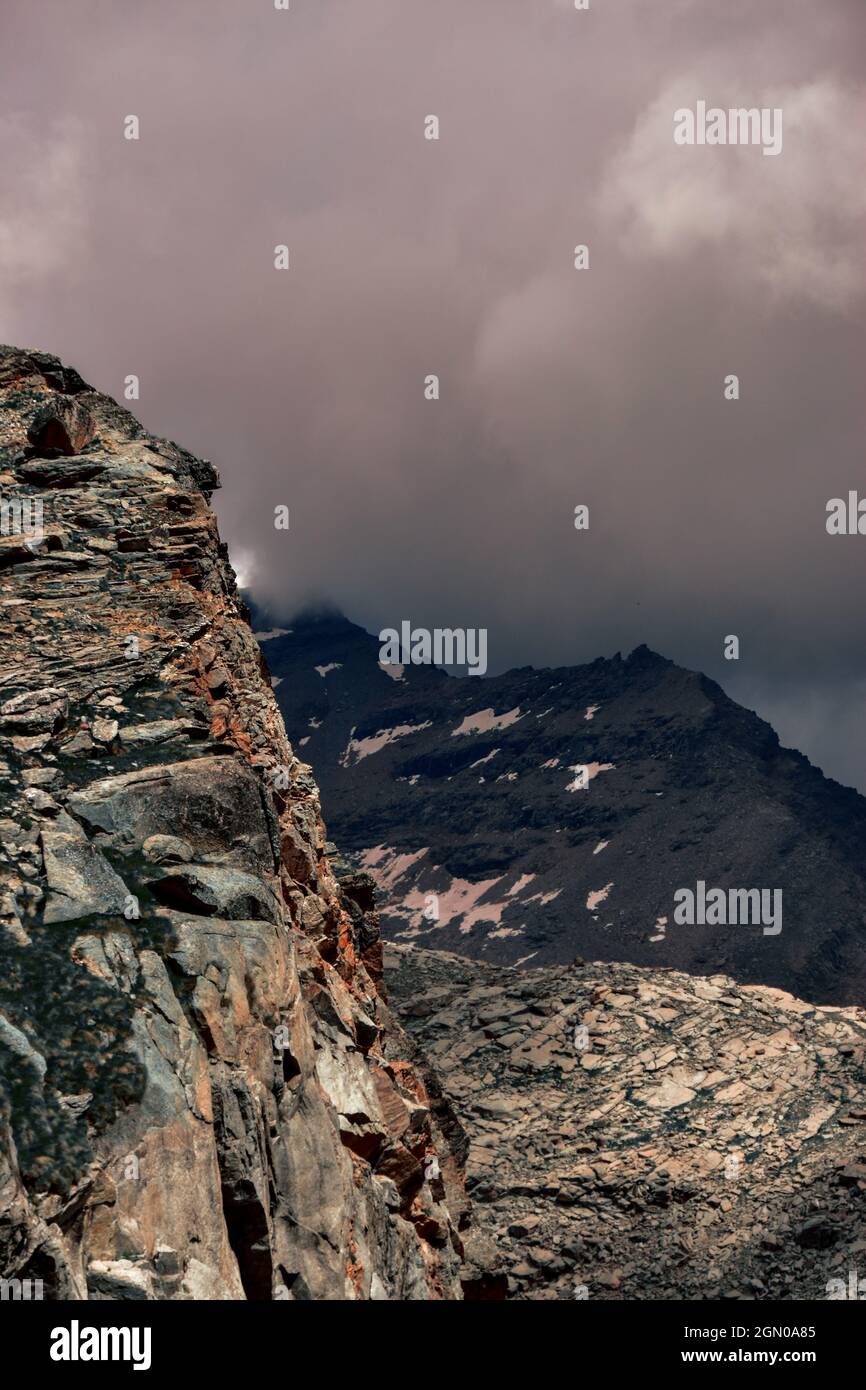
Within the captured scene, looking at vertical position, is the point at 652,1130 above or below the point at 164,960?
below

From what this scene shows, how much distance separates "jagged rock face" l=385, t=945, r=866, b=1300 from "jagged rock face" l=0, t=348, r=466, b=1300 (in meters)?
13.2

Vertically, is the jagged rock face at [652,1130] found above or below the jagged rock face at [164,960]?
below

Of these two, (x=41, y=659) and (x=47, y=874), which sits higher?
(x=41, y=659)

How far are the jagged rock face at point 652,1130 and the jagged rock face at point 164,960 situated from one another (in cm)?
1322

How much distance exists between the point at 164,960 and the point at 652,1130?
4631 cm

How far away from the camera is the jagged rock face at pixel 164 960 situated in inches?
500

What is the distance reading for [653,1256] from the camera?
45562mm

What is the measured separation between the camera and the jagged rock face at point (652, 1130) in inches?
1727

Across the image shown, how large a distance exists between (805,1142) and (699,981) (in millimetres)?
19784

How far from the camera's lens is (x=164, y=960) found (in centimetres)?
1522

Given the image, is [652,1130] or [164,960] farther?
[652,1130]

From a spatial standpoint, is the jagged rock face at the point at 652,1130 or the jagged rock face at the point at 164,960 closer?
the jagged rock face at the point at 164,960
